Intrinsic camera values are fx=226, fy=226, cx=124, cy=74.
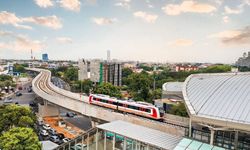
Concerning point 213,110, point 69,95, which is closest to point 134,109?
point 213,110

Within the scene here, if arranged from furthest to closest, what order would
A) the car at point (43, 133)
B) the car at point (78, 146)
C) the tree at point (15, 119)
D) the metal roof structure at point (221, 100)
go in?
the car at point (43, 133), the tree at point (15, 119), the car at point (78, 146), the metal roof structure at point (221, 100)

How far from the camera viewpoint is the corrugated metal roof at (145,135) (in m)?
19.9

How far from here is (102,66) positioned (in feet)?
378

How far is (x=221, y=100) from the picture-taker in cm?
2128

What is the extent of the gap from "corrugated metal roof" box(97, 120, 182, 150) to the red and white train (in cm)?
1112

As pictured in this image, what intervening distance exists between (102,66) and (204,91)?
93.8m

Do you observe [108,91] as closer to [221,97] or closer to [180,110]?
[180,110]

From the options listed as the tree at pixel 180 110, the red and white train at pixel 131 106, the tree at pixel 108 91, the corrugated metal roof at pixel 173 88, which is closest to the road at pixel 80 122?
the red and white train at pixel 131 106

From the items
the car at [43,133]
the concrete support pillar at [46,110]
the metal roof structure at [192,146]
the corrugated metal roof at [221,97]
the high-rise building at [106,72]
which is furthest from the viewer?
the high-rise building at [106,72]

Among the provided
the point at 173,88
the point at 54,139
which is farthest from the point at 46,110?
the point at 173,88

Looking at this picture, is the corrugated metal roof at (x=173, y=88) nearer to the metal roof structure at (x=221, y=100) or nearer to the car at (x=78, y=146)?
the metal roof structure at (x=221, y=100)

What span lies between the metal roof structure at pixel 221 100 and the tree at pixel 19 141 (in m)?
19.2

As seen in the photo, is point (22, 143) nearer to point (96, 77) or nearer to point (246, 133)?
point (246, 133)

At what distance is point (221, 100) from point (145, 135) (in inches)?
311
